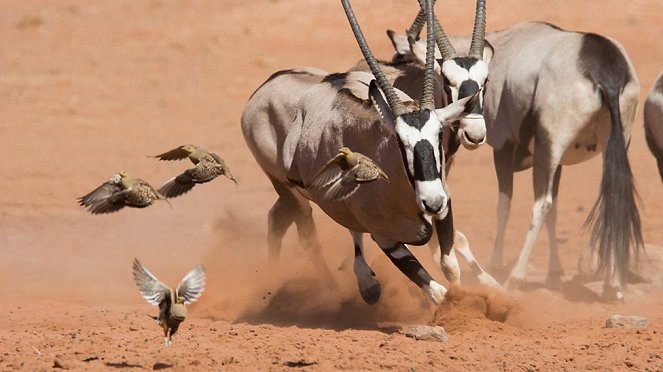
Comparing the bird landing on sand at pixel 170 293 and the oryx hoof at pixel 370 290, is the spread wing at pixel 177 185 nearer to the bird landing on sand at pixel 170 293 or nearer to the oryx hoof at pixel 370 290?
the bird landing on sand at pixel 170 293

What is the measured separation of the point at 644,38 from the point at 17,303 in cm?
1653

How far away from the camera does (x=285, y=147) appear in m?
9.72

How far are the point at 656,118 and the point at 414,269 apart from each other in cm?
426

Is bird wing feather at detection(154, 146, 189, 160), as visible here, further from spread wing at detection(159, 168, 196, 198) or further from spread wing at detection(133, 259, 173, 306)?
spread wing at detection(133, 259, 173, 306)

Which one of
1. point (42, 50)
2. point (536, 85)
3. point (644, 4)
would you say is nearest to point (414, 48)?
point (536, 85)

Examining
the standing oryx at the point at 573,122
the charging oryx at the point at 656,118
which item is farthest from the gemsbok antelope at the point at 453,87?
the charging oryx at the point at 656,118

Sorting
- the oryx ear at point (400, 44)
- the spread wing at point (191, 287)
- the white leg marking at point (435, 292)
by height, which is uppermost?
the oryx ear at point (400, 44)

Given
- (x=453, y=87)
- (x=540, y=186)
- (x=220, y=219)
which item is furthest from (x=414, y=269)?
(x=220, y=219)

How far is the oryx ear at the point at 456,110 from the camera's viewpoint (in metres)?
8.01

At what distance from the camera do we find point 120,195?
7395mm

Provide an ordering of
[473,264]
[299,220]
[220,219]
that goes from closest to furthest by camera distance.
→ [473,264] → [299,220] → [220,219]

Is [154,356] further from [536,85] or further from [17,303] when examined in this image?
[536,85]

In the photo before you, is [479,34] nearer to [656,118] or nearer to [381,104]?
[381,104]

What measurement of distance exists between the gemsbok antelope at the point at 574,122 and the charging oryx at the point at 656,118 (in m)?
0.92
